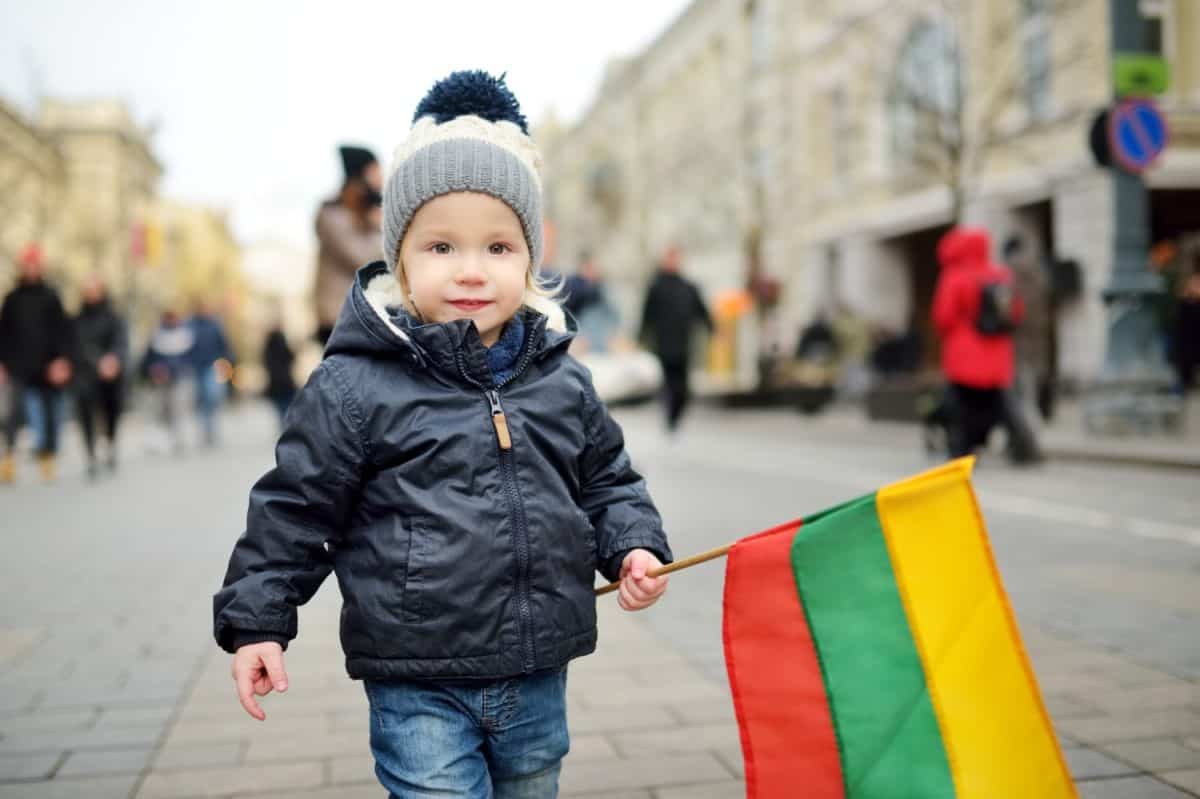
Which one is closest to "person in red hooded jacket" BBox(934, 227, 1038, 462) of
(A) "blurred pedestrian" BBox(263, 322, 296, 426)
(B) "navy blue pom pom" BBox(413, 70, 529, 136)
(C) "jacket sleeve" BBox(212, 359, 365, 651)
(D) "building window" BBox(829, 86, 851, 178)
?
(B) "navy blue pom pom" BBox(413, 70, 529, 136)

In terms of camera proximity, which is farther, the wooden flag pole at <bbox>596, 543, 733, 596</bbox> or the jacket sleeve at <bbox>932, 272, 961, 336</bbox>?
the jacket sleeve at <bbox>932, 272, 961, 336</bbox>

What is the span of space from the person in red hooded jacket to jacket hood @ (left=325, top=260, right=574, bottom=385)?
26.9 feet

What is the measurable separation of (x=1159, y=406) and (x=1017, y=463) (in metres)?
2.46

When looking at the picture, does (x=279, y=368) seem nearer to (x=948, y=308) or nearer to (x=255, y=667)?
(x=948, y=308)

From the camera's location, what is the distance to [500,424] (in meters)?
2.07

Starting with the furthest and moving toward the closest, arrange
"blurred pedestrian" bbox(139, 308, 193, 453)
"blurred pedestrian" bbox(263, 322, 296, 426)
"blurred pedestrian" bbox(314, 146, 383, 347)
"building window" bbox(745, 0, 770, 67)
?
"building window" bbox(745, 0, 770, 67)
"blurred pedestrian" bbox(263, 322, 296, 426)
"blurred pedestrian" bbox(139, 308, 193, 453)
"blurred pedestrian" bbox(314, 146, 383, 347)

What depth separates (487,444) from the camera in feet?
6.76

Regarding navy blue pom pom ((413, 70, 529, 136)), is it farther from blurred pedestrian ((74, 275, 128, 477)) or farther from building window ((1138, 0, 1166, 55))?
building window ((1138, 0, 1166, 55))

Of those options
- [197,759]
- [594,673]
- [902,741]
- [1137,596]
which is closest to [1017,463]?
[1137,596]

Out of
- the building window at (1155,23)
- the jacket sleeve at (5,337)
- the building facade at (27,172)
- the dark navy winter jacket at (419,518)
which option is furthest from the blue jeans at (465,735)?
the building facade at (27,172)

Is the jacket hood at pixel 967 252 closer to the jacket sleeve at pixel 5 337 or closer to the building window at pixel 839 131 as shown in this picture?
the jacket sleeve at pixel 5 337

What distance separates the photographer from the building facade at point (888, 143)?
66.5 feet

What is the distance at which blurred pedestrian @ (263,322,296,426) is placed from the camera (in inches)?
664

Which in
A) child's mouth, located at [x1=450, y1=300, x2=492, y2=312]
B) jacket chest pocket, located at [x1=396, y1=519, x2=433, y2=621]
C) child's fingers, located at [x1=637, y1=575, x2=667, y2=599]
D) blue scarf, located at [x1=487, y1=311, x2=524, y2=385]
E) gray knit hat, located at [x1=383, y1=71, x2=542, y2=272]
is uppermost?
gray knit hat, located at [x1=383, y1=71, x2=542, y2=272]
